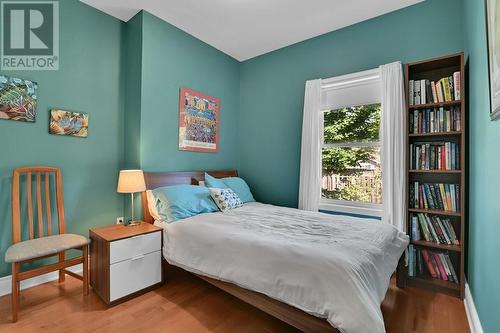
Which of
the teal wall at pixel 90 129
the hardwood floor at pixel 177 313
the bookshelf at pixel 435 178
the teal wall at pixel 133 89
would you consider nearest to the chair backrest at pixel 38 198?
the teal wall at pixel 90 129

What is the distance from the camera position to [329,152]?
10.4 feet

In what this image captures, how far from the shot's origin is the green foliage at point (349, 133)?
286cm

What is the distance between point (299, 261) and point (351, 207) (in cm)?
177

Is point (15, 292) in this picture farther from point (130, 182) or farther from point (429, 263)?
point (429, 263)

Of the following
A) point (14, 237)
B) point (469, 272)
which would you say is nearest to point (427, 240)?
point (469, 272)

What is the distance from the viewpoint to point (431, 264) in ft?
7.49

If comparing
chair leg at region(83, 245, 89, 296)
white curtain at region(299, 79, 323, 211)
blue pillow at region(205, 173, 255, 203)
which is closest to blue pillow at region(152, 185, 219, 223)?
blue pillow at region(205, 173, 255, 203)

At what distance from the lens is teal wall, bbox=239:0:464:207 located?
94.8 inches

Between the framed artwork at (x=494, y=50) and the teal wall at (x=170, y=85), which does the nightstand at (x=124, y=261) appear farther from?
the framed artwork at (x=494, y=50)

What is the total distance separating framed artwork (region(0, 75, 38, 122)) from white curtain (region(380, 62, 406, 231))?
354cm

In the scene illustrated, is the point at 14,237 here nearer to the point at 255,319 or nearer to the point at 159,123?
the point at 159,123

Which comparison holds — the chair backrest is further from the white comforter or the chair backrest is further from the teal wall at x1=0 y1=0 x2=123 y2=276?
the white comforter

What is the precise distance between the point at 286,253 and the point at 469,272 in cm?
173

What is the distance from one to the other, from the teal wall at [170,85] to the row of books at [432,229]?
8.54 feet
